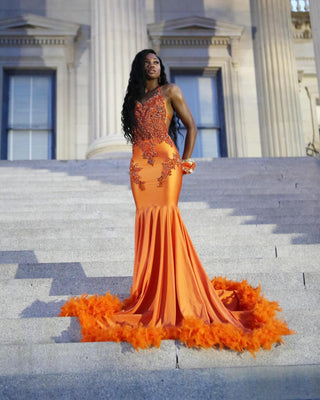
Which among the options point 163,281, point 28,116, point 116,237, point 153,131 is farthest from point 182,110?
point 28,116

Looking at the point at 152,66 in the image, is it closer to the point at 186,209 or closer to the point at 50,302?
the point at 50,302

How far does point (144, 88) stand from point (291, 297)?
212 cm

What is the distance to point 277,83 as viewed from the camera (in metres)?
14.5

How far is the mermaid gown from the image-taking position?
3318 mm

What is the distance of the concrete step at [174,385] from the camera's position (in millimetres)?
2943

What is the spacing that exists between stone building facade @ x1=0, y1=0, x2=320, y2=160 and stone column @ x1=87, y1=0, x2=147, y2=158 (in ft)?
9.40

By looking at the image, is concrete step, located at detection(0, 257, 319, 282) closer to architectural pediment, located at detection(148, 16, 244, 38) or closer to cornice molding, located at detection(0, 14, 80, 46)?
cornice molding, located at detection(0, 14, 80, 46)

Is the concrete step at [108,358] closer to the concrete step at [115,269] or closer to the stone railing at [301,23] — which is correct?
the concrete step at [115,269]

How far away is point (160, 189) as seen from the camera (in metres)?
4.00

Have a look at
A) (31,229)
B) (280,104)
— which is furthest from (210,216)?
(280,104)

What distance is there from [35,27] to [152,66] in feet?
40.9

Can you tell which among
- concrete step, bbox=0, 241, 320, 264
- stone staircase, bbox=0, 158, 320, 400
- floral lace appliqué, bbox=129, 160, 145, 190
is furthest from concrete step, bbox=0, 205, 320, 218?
floral lace appliqué, bbox=129, 160, 145, 190

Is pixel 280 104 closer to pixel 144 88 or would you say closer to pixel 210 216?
pixel 210 216

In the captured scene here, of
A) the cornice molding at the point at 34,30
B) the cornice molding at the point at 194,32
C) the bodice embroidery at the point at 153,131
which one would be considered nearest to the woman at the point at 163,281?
the bodice embroidery at the point at 153,131
